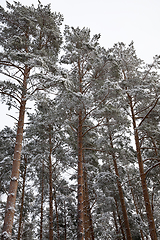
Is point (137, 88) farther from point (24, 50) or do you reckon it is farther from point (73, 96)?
point (24, 50)

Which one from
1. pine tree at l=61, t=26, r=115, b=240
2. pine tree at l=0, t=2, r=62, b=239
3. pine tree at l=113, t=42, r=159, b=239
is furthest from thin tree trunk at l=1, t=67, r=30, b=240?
pine tree at l=113, t=42, r=159, b=239

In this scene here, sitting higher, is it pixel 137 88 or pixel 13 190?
pixel 137 88

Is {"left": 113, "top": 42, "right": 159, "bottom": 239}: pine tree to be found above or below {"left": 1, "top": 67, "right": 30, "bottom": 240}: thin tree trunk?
above

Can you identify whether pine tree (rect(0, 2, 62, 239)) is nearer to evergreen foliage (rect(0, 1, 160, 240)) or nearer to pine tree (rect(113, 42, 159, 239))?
evergreen foliage (rect(0, 1, 160, 240))

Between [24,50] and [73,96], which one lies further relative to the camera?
[24,50]

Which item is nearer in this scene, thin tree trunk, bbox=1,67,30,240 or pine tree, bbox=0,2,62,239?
thin tree trunk, bbox=1,67,30,240

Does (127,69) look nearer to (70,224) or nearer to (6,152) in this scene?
(6,152)

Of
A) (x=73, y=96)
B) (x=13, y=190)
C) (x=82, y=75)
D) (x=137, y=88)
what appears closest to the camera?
(x=13, y=190)

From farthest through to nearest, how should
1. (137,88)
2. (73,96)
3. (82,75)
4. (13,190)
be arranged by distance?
1. (82,75)
2. (137,88)
3. (73,96)
4. (13,190)

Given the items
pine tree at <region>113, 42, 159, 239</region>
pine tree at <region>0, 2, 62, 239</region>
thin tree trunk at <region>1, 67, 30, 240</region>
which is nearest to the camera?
thin tree trunk at <region>1, 67, 30, 240</region>

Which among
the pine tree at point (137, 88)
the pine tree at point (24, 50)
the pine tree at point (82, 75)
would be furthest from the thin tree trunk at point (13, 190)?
the pine tree at point (137, 88)

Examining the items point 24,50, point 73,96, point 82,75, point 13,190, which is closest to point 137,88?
point 82,75

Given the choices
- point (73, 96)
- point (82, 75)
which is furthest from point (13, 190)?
point (82, 75)

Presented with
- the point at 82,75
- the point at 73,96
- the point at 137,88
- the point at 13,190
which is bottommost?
the point at 13,190
